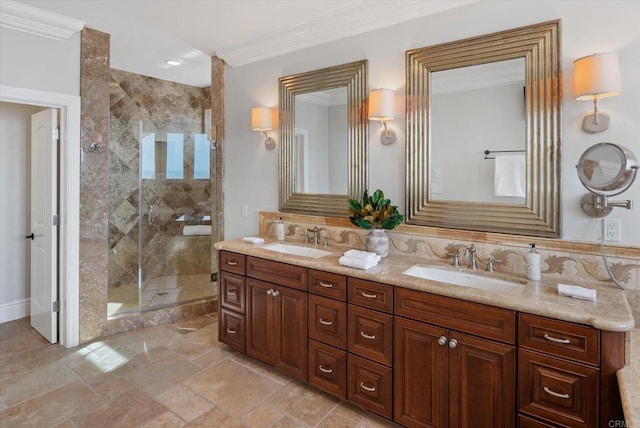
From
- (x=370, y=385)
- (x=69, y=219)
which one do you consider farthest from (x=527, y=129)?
(x=69, y=219)

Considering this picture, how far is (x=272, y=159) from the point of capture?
3.32 metres

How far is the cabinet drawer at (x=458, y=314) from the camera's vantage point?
5.36 ft

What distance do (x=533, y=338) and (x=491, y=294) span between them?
0.24 m

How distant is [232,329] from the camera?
2.88 m

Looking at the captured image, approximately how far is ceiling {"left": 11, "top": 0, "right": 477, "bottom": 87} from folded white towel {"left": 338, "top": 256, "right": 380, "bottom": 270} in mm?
1702

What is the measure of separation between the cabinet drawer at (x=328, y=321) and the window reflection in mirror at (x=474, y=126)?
1.01 metres

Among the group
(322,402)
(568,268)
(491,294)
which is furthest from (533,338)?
(322,402)

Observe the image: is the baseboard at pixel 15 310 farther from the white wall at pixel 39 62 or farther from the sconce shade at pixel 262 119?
the sconce shade at pixel 262 119

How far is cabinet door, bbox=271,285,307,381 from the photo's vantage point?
240 cm

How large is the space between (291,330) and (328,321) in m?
0.34

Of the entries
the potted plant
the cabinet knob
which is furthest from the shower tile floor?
the cabinet knob

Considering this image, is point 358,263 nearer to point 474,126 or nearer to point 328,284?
point 328,284

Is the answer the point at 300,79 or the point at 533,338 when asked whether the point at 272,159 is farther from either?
the point at 533,338

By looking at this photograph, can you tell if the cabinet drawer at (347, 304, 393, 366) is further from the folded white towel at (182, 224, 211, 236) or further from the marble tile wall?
the folded white towel at (182, 224, 211, 236)
